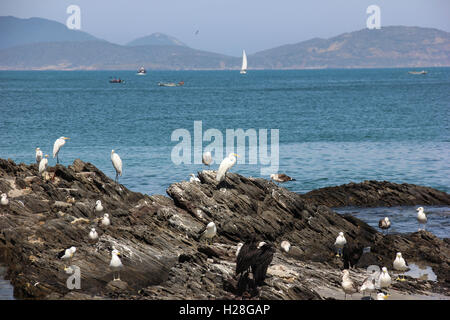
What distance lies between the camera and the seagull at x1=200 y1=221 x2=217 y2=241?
20.4 meters

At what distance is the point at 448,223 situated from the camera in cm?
2722

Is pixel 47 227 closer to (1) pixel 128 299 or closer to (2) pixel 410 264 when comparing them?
(1) pixel 128 299

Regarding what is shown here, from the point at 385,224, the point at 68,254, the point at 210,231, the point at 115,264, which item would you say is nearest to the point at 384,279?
the point at 210,231

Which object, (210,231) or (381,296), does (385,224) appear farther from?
(381,296)

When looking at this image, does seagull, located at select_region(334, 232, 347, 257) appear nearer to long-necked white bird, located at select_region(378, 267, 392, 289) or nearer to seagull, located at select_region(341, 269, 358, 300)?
long-necked white bird, located at select_region(378, 267, 392, 289)

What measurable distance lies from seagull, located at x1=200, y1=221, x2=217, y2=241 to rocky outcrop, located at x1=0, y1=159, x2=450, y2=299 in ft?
1.44

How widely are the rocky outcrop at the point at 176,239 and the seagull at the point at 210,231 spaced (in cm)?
44

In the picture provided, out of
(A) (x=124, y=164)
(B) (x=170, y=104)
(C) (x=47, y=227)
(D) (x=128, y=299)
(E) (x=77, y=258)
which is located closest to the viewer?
(D) (x=128, y=299)

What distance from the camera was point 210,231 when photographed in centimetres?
2056

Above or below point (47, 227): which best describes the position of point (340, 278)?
below

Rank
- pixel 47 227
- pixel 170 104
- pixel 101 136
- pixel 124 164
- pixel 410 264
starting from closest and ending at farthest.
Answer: pixel 47 227, pixel 410 264, pixel 124 164, pixel 101 136, pixel 170 104
